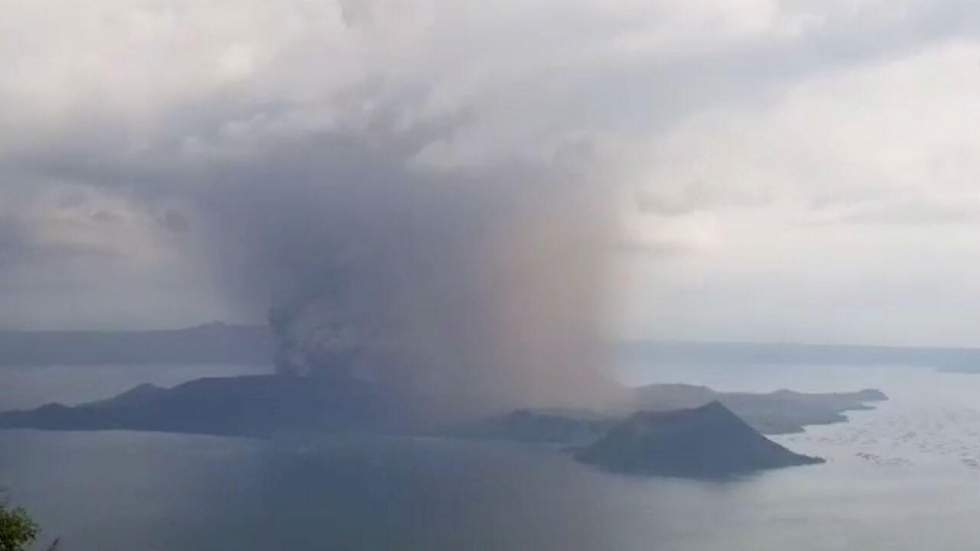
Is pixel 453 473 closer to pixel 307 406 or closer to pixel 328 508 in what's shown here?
pixel 328 508

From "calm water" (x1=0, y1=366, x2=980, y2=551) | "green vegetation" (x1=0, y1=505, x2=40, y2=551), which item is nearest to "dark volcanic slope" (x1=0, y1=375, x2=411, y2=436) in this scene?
"calm water" (x1=0, y1=366, x2=980, y2=551)

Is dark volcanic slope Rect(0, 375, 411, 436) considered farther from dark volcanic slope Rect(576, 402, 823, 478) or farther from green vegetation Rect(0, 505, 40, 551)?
green vegetation Rect(0, 505, 40, 551)

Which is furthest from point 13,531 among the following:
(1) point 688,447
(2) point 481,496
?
(1) point 688,447

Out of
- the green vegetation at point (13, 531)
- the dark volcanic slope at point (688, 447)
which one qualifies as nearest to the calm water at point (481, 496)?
the dark volcanic slope at point (688, 447)

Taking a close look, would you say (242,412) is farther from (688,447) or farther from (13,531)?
(13,531)

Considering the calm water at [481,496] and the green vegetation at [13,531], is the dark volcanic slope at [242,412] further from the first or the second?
the green vegetation at [13,531]
